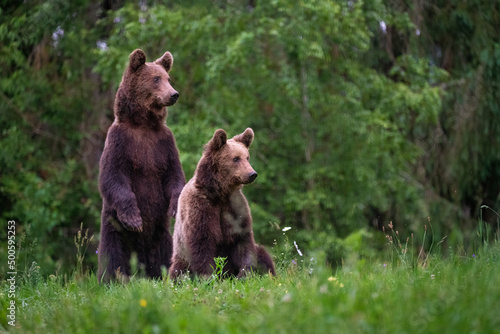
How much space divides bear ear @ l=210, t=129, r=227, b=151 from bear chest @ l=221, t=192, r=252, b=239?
428 mm

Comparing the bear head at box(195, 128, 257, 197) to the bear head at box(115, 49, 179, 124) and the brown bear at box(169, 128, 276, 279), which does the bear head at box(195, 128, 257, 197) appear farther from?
the bear head at box(115, 49, 179, 124)

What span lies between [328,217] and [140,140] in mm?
6893

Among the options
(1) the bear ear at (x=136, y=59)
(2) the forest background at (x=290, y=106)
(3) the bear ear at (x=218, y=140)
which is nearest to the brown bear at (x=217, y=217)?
(3) the bear ear at (x=218, y=140)

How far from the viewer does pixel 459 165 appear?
13.0 metres

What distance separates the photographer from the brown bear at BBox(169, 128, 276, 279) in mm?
4953

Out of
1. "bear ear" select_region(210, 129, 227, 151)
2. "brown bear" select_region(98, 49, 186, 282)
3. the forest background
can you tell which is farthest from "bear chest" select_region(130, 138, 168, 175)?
the forest background

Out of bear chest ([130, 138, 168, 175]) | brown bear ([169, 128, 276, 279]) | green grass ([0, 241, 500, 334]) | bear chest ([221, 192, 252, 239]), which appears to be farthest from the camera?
bear chest ([130, 138, 168, 175])

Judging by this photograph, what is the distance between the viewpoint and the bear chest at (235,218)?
508cm

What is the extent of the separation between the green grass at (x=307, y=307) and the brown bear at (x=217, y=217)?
0.71m

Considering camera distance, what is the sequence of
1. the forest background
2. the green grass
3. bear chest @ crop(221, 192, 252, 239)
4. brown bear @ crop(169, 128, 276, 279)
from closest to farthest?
the green grass, brown bear @ crop(169, 128, 276, 279), bear chest @ crop(221, 192, 252, 239), the forest background

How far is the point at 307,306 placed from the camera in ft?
10.2

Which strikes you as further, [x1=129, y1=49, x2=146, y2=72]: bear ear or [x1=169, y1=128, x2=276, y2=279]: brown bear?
[x1=129, y1=49, x2=146, y2=72]: bear ear

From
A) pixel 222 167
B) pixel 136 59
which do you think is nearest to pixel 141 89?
pixel 136 59

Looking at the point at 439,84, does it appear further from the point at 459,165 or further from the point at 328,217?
the point at 328,217
